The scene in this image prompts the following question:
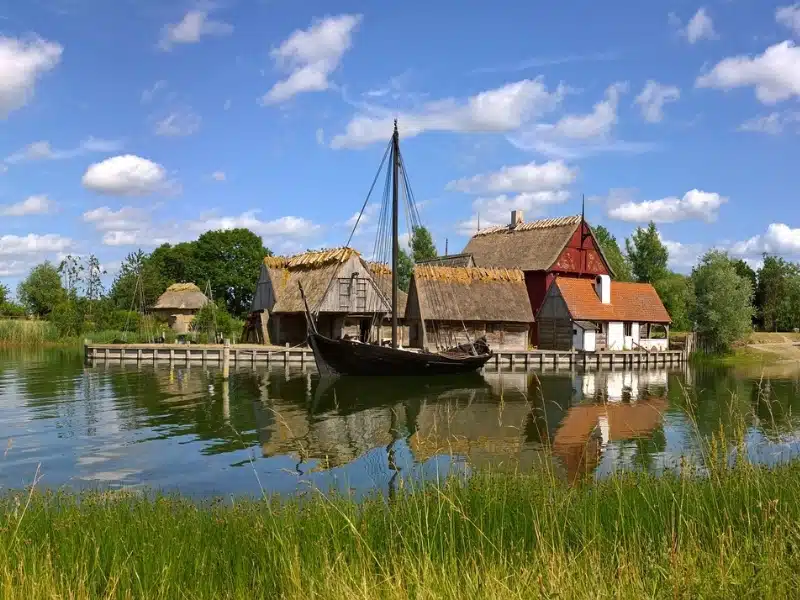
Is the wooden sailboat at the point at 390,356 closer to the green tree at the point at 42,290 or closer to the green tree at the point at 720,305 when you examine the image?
the green tree at the point at 720,305

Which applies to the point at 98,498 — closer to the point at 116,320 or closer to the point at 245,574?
the point at 245,574

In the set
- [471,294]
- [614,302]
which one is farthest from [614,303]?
[471,294]

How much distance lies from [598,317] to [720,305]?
8522mm

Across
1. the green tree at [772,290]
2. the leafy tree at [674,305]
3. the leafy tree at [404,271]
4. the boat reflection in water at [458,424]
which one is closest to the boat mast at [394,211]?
the boat reflection in water at [458,424]

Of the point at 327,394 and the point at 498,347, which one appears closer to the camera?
the point at 327,394

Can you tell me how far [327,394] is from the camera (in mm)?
26766

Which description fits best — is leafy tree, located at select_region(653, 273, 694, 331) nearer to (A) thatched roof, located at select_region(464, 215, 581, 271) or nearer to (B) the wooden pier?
(A) thatched roof, located at select_region(464, 215, 581, 271)

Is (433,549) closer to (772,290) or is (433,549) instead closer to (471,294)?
(471,294)

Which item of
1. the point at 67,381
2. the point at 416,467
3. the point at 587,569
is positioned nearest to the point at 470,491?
the point at 587,569

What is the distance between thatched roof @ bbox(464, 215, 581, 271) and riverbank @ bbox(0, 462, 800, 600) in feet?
140

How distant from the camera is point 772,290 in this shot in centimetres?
6794

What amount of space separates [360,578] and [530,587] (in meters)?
1.31

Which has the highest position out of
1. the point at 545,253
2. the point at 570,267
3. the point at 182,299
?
the point at 545,253

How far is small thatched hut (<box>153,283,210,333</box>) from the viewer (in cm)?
6041
